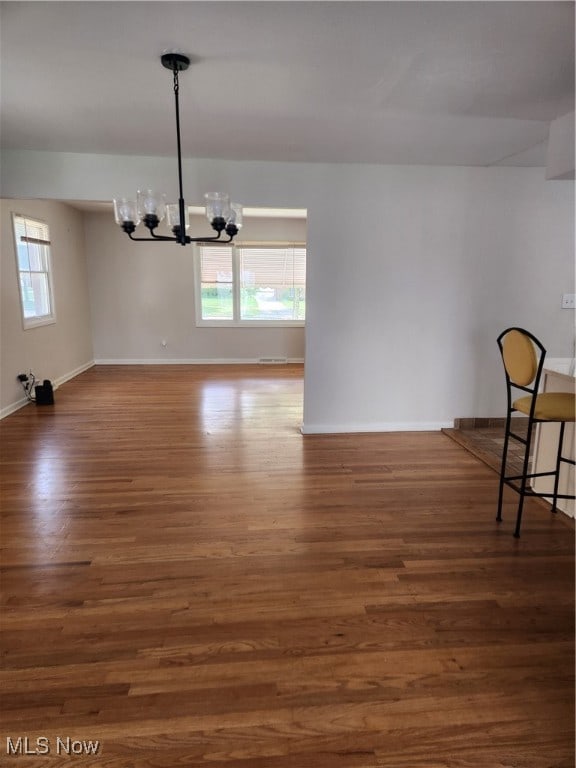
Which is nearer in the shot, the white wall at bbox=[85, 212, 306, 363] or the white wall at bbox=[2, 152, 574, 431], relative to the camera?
the white wall at bbox=[2, 152, 574, 431]

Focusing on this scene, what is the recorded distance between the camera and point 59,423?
4.67m

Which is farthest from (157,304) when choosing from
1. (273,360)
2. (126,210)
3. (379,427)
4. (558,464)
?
(558,464)

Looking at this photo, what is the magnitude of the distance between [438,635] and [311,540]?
0.86 metres

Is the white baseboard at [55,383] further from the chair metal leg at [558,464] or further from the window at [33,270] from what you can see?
the chair metal leg at [558,464]

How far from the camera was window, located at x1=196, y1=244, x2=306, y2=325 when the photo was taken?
7.77 meters

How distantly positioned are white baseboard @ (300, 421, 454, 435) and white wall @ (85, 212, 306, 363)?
3833 millimetres

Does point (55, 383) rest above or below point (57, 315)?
below

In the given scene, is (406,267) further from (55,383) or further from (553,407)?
(55,383)

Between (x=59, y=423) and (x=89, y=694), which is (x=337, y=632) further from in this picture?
(x=59, y=423)

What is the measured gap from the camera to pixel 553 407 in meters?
2.43

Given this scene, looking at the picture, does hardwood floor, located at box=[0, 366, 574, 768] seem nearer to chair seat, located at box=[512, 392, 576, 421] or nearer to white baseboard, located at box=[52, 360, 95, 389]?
chair seat, located at box=[512, 392, 576, 421]

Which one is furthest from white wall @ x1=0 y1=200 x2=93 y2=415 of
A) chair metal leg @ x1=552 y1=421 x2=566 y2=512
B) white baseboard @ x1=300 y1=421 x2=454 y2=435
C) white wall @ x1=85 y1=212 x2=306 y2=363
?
chair metal leg @ x1=552 y1=421 x2=566 y2=512

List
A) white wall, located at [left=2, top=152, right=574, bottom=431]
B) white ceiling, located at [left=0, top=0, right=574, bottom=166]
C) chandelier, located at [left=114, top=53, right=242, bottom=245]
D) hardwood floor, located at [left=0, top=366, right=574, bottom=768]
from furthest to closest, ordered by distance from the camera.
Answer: white wall, located at [left=2, top=152, right=574, bottom=431], chandelier, located at [left=114, top=53, right=242, bottom=245], white ceiling, located at [left=0, top=0, right=574, bottom=166], hardwood floor, located at [left=0, top=366, right=574, bottom=768]

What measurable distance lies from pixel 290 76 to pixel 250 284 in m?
5.68
